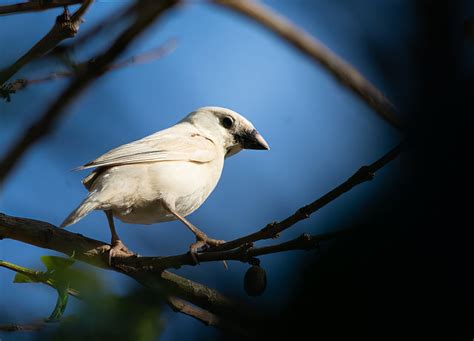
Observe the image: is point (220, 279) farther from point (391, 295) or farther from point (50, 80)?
point (50, 80)

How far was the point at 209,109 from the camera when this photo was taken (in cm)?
499

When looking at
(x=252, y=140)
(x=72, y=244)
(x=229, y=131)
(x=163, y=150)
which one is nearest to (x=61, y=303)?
(x=72, y=244)

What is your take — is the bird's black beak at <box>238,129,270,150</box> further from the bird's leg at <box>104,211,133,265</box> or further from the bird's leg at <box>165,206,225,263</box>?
the bird's leg at <box>104,211,133,265</box>

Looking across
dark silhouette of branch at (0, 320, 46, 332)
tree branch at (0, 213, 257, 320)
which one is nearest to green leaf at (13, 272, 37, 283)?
dark silhouette of branch at (0, 320, 46, 332)

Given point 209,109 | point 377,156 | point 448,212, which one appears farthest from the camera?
point 209,109

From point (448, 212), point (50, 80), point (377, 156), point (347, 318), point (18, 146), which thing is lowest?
point (347, 318)

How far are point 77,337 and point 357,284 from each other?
709mm

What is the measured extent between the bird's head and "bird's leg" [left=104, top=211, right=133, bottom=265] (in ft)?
4.02

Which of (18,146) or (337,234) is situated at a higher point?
(18,146)

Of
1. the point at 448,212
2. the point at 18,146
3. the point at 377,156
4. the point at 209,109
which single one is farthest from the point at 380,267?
the point at 209,109

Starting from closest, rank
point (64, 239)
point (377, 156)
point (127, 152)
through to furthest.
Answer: point (377, 156)
point (64, 239)
point (127, 152)

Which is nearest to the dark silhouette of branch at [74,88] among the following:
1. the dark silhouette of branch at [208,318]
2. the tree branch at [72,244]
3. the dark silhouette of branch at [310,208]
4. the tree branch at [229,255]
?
the tree branch at [72,244]

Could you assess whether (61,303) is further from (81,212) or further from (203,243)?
(81,212)

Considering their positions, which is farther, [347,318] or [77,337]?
[77,337]
